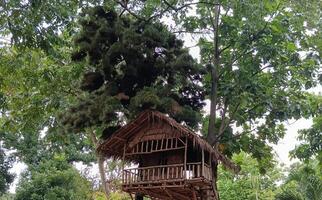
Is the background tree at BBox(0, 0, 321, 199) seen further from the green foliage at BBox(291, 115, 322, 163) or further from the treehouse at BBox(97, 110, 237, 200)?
the treehouse at BBox(97, 110, 237, 200)

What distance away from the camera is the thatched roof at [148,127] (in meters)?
9.30

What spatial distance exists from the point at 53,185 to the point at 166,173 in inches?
510

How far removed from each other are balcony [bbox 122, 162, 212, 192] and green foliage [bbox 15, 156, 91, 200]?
36.3ft

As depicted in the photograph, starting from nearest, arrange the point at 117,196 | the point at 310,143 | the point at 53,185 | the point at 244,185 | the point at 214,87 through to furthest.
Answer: the point at 214,87
the point at 310,143
the point at 117,196
the point at 53,185
the point at 244,185

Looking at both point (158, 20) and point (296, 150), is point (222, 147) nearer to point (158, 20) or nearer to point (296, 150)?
point (296, 150)

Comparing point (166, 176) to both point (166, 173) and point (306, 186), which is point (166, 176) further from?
point (306, 186)

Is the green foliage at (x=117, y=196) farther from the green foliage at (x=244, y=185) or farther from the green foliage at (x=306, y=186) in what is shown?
the green foliage at (x=306, y=186)

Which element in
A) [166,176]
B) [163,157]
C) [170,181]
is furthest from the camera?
[163,157]

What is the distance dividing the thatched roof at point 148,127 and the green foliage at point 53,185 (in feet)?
34.5

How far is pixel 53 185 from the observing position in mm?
20891

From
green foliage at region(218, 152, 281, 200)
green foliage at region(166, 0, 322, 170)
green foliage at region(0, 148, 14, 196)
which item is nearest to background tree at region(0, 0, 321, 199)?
green foliage at region(166, 0, 322, 170)

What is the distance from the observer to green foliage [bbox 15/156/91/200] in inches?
794

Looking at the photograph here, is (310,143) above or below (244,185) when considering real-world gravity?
above

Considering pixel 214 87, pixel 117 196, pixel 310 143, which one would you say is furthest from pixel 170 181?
pixel 117 196
